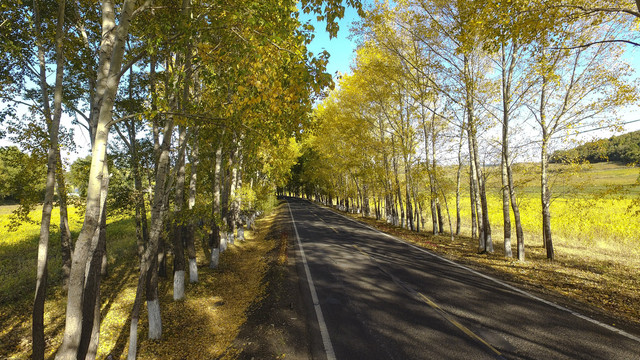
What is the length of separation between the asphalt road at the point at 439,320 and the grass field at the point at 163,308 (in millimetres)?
2478

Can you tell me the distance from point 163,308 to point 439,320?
8442 mm

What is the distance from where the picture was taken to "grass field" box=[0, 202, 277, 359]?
21.6 ft

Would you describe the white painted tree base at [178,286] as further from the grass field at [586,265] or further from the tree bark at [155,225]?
the grass field at [586,265]

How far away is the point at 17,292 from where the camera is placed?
10469 mm

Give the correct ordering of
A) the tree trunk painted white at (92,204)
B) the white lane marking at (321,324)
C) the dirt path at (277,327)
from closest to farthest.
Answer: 1. the tree trunk painted white at (92,204)
2. the white lane marking at (321,324)
3. the dirt path at (277,327)

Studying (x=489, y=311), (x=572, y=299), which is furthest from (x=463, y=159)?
(x=489, y=311)

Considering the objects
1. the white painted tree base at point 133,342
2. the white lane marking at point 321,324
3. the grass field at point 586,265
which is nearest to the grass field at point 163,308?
the white painted tree base at point 133,342

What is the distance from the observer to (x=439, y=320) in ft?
19.9

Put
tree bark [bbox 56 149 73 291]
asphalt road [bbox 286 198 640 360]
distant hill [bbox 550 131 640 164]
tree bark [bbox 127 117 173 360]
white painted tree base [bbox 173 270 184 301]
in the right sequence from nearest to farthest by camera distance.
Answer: asphalt road [bbox 286 198 640 360], tree bark [bbox 127 117 173 360], white painted tree base [bbox 173 270 184 301], tree bark [bbox 56 149 73 291], distant hill [bbox 550 131 640 164]

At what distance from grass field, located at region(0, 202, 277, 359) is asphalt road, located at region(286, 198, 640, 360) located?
2.48 metres

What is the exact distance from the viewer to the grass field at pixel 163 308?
6.58 metres

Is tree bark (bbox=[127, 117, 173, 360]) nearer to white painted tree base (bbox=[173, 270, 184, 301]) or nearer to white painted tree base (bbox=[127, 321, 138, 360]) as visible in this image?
white painted tree base (bbox=[127, 321, 138, 360])

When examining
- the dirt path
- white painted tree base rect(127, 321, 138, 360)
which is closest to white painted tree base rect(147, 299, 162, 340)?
white painted tree base rect(127, 321, 138, 360)

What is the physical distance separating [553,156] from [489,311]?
38.7 ft
